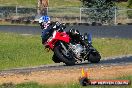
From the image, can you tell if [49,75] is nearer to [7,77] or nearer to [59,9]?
[7,77]

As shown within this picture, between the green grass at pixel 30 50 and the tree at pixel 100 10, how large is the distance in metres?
10.6

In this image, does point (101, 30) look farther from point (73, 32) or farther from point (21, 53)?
point (73, 32)

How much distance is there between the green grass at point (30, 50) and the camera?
2262 cm

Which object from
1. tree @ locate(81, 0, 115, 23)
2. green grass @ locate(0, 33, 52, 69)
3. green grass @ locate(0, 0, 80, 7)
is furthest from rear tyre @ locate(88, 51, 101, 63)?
green grass @ locate(0, 0, 80, 7)

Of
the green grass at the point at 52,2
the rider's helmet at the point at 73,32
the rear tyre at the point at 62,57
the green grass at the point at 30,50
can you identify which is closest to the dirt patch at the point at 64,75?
the rear tyre at the point at 62,57

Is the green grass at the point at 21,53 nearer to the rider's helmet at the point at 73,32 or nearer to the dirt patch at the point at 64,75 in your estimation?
the rider's helmet at the point at 73,32

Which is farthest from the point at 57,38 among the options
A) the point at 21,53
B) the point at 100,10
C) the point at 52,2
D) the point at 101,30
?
the point at 52,2

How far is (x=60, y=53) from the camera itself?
18125mm

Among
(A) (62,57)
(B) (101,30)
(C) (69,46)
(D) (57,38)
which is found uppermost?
(D) (57,38)

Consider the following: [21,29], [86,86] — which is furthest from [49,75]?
[21,29]

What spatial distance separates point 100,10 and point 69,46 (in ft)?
72.6

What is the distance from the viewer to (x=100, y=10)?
4009cm

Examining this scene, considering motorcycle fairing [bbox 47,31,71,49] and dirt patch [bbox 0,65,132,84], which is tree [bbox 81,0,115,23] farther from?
dirt patch [bbox 0,65,132,84]

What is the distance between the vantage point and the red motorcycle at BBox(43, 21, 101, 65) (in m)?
17.9
